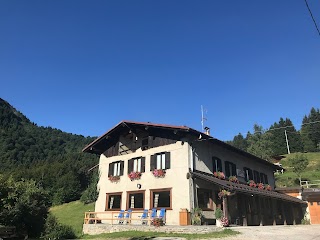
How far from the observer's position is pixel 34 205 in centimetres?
1756

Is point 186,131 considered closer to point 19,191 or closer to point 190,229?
point 190,229

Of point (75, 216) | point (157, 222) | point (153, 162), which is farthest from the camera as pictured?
point (75, 216)

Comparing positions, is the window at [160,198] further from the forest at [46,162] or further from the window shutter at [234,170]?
the window shutter at [234,170]

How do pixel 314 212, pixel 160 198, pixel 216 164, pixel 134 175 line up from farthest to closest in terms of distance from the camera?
1. pixel 314 212
2. pixel 134 175
3. pixel 216 164
4. pixel 160 198

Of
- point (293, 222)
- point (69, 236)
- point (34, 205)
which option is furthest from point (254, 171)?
point (34, 205)

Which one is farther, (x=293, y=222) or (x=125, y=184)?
(x=293, y=222)

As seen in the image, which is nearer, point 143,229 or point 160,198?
point 143,229

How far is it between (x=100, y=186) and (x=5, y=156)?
75131 millimetres

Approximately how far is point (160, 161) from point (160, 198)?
2725mm

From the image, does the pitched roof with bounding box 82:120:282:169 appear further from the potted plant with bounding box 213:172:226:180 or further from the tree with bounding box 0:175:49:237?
the tree with bounding box 0:175:49:237

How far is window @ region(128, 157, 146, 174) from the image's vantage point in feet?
80.0

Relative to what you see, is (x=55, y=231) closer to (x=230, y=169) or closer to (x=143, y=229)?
(x=143, y=229)

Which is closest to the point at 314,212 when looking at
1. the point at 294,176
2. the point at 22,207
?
the point at 294,176

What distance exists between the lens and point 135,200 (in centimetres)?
2398
